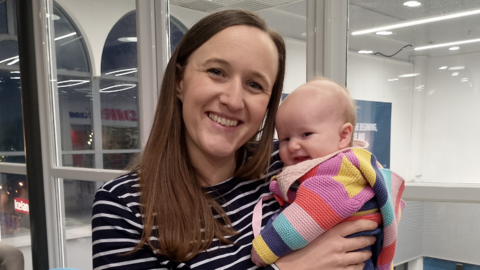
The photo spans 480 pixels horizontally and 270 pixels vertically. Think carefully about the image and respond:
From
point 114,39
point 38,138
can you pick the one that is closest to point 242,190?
point 114,39

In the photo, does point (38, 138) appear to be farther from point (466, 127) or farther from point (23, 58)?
point (466, 127)

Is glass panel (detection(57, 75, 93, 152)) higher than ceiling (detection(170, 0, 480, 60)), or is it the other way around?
ceiling (detection(170, 0, 480, 60))

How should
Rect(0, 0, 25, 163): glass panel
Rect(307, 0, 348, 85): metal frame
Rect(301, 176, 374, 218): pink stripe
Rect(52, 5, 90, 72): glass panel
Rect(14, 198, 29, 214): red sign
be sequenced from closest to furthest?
Rect(301, 176, 374, 218): pink stripe
Rect(307, 0, 348, 85): metal frame
Rect(52, 5, 90, 72): glass panel
Rect(0, 0, 25, 163): glass panel
Rect(14, 198, 29, 214): red sign

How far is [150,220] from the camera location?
1026mm

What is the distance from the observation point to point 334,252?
1.02 m

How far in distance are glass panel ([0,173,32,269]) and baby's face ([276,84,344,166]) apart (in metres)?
4.12

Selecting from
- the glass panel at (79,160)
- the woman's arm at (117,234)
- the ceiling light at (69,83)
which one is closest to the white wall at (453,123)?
the woman's arm at (117,234)

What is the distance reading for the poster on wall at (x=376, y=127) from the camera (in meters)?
1.81

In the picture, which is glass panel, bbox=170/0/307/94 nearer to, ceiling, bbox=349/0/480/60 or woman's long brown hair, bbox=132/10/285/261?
ceiling, bbox=349/0/480/60

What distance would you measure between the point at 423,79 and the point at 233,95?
110 centimetres

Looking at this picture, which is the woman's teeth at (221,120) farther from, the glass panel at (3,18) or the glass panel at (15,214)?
the glass panel at (3,18)

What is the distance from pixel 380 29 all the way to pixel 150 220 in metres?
1.51

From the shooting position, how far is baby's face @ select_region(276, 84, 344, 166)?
1.15 m

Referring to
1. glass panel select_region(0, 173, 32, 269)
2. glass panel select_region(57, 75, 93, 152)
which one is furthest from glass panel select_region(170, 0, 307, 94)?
glass panel select_region(0, 173, 32, 269)
